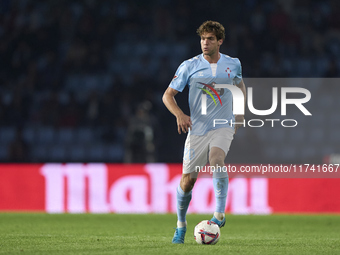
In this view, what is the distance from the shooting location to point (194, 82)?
5.65 meters

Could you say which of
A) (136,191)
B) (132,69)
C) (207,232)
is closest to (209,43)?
(207,232)

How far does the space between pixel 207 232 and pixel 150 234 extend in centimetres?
155

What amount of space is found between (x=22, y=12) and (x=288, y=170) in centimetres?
801

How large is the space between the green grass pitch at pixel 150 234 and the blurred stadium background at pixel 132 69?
2494 millimetres

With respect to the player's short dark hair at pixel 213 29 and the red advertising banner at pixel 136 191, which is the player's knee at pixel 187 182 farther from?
the red advertising banner at pixel 136 191

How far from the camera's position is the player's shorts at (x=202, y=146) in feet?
18.2

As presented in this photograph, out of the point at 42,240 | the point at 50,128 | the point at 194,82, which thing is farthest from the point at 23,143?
the point at 194,82

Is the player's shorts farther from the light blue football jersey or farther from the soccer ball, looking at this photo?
the soccer ball

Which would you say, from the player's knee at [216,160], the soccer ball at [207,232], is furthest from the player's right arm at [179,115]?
the soccer ball at [207,232]

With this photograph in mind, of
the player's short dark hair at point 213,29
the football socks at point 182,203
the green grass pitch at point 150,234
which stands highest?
the player's short dark hair at point 213,29

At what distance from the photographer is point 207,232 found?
5484 millimetres

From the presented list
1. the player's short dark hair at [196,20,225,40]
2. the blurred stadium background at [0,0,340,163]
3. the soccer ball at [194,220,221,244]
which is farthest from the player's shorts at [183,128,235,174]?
the blurred stadium background at [0,0,340,163]

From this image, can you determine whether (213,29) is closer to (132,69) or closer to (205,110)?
(205,110)

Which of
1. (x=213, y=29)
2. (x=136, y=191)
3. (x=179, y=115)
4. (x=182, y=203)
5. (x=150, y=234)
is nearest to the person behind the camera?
(x=179, y=115)
